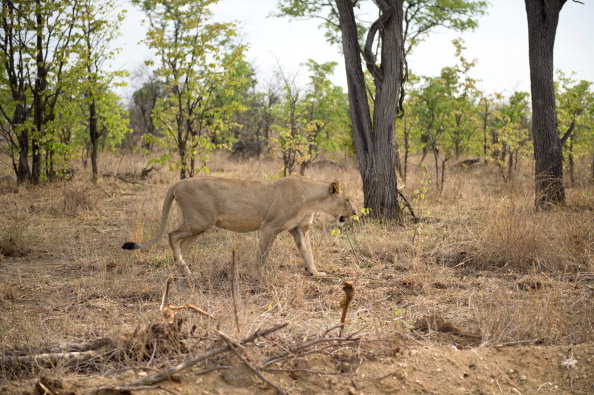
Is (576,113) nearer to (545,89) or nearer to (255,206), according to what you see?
(545,89)

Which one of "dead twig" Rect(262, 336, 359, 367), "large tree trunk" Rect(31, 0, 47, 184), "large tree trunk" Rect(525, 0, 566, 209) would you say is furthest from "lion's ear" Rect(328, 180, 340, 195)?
"large tree trunk" Rect(31, 0, 47, 184)

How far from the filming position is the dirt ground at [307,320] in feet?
12.3

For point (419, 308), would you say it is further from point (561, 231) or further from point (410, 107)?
point (410, 107)

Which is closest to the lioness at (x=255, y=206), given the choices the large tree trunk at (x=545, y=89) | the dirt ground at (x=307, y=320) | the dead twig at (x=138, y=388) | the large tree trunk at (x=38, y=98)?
the dirt ground at (x=307, y=320)

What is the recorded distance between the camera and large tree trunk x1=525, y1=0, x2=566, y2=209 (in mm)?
11219

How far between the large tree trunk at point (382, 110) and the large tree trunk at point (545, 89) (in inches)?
123

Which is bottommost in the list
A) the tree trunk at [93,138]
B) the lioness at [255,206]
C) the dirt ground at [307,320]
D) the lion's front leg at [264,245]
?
the dirt ground at [307,320]

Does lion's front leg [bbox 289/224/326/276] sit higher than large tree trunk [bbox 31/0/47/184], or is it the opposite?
large tree trunk [bbox 31/0/47/184]

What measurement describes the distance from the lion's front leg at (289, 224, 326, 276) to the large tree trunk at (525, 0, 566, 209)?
6.29 meters

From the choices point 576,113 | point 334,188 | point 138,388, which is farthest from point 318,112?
point 138,388

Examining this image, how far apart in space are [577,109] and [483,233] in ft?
41.3

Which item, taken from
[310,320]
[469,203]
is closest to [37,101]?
[469,203]

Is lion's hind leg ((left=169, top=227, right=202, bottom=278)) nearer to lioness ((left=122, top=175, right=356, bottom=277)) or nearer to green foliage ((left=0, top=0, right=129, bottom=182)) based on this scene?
lioness ((left=122, top=175, right=356, bottom=277))

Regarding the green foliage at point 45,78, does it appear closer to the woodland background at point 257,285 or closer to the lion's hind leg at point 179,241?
the woodland background at point 257,285
